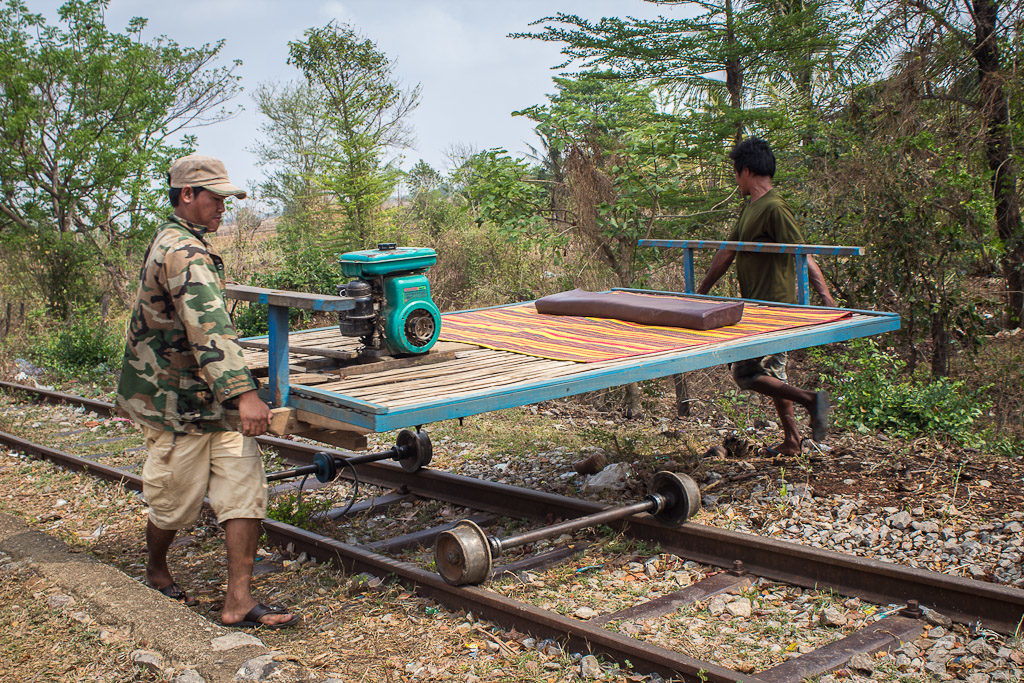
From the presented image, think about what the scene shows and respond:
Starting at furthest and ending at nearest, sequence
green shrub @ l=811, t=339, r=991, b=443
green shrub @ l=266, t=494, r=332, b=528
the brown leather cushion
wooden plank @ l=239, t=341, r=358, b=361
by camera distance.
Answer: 1. green shrub @ l=811, t=339, r=991, b=443
2. green shrub @ l=266, t=494, r=332, b=528
3. the brown leather cushion
4. wooden plank @ l=239, t=341, r=358, b=361

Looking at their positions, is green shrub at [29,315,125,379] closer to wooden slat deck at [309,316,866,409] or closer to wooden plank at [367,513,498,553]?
wooden plank at [367,513,498,553]

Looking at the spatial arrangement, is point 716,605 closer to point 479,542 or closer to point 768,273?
point 479,542

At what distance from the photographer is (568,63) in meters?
10.3

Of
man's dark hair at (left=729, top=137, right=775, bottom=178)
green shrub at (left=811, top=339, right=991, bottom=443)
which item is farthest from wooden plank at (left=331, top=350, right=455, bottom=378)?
green shrub at (left=811, top=339, right=991, bottom=443)

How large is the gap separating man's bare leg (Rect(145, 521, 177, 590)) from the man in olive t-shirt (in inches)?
148

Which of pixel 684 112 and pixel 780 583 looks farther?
Result: pixel 684 112

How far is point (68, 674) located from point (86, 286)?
13.4 meters

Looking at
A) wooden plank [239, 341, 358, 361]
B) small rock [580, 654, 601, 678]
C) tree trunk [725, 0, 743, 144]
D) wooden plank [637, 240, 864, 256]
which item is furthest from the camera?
tree trunk [725, 0, 743, 144]

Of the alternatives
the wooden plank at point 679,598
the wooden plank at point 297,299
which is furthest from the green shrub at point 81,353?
the wooden plank at point 679,598

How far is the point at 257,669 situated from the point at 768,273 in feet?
15.2

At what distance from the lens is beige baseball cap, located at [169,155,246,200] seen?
4246 mm

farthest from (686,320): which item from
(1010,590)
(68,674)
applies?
(68,674)

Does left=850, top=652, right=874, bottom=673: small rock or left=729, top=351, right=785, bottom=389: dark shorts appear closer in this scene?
left=850, top=652, right=874, bottom=673: small rock

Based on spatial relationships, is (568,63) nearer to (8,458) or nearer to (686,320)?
(686,320)
